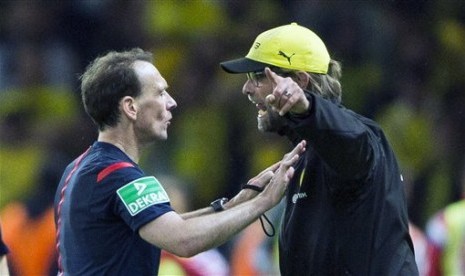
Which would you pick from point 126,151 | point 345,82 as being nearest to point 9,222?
point 345,82

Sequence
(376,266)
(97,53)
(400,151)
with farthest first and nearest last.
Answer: (97,53), (400,151), (376,266)

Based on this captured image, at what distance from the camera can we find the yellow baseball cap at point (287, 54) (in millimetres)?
5367

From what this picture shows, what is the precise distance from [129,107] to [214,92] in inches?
149

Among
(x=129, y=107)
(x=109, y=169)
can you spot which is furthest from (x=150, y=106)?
(x=109, y=169)

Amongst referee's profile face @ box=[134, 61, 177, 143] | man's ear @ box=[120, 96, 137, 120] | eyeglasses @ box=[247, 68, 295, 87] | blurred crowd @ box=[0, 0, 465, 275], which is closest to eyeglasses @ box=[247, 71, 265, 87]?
eyeglasses @ box=[247, 68, 295, 87]

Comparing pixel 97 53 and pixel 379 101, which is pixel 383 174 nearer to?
pixel 379 101

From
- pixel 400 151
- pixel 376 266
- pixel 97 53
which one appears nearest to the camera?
pixel 376 266

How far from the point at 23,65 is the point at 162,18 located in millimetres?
958

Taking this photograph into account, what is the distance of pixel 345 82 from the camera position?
909 cm

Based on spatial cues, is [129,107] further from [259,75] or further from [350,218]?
[350,218]

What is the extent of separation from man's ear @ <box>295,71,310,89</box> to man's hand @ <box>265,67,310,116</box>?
1.97 feet

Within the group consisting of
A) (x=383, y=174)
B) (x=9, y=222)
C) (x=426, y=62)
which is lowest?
(x=9, y=222)

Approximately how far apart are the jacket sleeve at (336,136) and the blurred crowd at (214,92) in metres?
3.48

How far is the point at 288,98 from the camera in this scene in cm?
470
